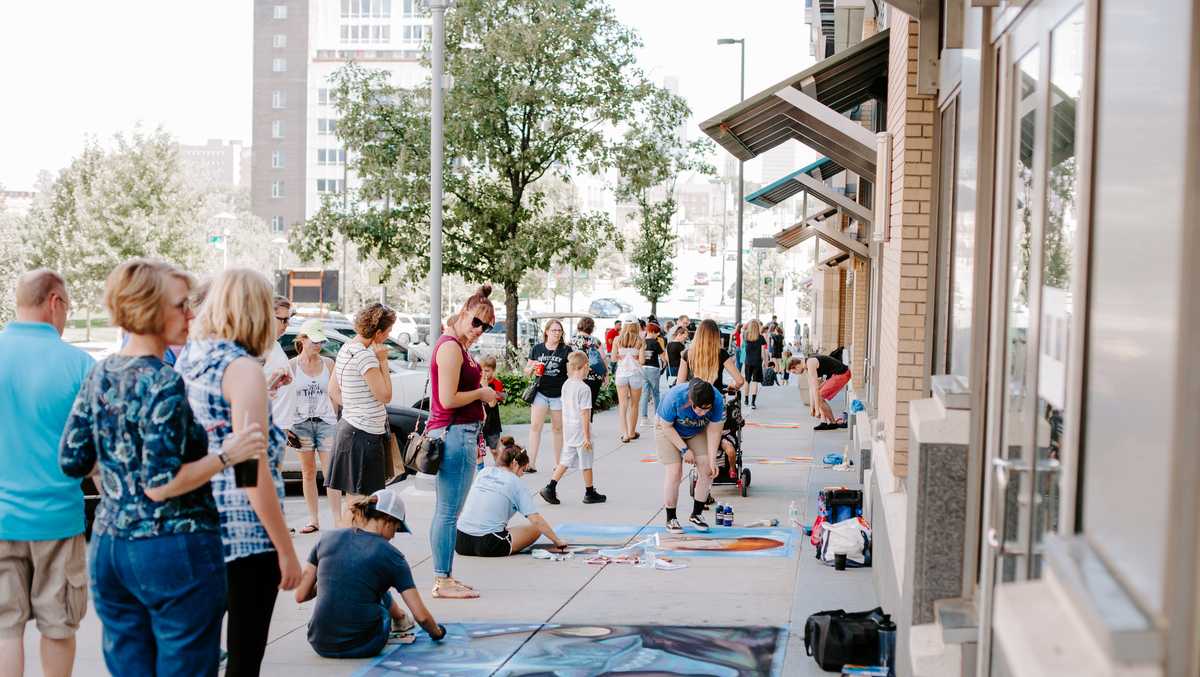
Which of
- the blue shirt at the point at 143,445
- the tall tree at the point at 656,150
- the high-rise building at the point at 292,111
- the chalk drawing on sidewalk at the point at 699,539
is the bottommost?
the chalk drawing on sidewalk at the point at 699,539

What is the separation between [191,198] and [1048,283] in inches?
2107

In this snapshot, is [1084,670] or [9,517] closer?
[1084,670]

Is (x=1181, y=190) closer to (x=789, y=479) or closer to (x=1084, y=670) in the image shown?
(x=1084, y=670)

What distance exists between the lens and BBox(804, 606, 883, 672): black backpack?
6.48 meters

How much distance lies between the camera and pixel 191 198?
53.6 meters

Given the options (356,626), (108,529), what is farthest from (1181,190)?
(356,626)

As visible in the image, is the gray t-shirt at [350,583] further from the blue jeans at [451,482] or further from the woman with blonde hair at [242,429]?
the woman with blonde hair at [242,429]

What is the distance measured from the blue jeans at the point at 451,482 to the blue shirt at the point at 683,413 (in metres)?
3.01

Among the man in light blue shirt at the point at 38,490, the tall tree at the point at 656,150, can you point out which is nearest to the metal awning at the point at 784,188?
the tall tree at the point at 656,150

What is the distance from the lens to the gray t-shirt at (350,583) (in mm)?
6762

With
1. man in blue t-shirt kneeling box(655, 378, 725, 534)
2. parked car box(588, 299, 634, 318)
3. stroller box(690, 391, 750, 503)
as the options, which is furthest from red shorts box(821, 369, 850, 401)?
parked car box(588, 299, 634, 318)

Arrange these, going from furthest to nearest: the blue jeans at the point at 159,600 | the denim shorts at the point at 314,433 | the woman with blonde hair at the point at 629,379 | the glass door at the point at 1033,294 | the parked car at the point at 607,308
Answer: the parked car at the point at 607,308, the woman with blonde hair at the point at 629,379, the denim shorts at the point at 314,433, the blue jeans at the point at 159,600, the glass door at the point at 1033,294

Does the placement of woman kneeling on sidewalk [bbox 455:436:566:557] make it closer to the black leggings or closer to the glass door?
the black leggings

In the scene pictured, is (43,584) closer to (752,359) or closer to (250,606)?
(250,606)
